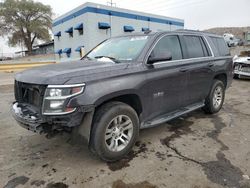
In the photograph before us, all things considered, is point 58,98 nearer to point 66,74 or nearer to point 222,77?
point 66,74

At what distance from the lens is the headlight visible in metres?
2.58

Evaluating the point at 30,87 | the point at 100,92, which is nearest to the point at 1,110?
the point at 30,87

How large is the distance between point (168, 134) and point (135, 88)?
1.45 m

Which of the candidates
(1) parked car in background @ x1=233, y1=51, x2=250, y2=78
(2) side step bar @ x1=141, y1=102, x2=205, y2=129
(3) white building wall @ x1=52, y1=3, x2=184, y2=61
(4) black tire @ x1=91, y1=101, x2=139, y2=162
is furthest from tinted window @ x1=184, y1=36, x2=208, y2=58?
(3) white building wall @ x1=52, y1=3, x2=184, y2=61

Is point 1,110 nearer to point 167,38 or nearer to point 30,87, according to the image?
point 30,87

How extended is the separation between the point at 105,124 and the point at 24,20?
4664cm

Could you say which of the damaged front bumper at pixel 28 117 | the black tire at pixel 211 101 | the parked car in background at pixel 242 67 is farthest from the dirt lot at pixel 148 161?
the parked car in background at pixel 242 67

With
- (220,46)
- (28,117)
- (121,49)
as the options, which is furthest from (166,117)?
(220,46)

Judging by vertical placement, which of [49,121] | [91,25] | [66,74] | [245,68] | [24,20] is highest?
[24,20]

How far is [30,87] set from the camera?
2.90 meters

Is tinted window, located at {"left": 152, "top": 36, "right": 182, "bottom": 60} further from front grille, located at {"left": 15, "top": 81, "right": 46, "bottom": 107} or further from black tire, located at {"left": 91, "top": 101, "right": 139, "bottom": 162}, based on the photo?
front grille, located at {"left": 15, "top": 81, "right": 46, "bottom": 107}

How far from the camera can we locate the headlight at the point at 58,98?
258cm

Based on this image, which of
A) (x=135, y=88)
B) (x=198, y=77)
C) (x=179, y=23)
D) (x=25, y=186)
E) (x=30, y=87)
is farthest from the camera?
(x=179, y=23)

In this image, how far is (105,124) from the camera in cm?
288
